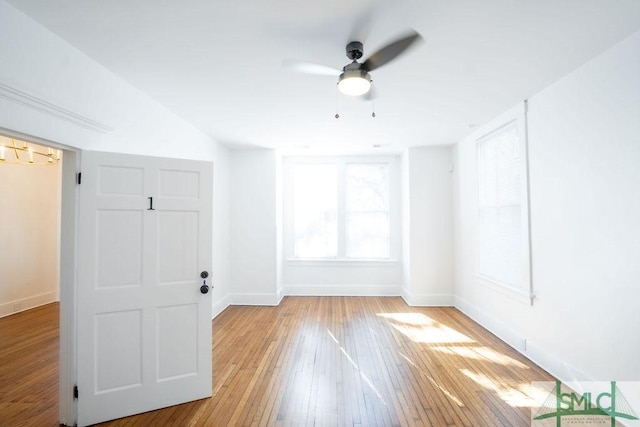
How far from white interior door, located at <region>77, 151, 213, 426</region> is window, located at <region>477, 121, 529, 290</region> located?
325 cm

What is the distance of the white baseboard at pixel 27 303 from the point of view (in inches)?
177

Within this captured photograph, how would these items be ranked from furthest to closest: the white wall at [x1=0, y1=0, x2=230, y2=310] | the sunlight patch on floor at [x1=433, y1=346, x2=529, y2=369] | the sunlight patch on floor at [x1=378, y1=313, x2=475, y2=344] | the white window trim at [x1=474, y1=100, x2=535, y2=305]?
the sunlight patch on floor at [x1=378, y1=313, x2=475, y2=344] < the white window trim at [x1=474, y1=100, x2=535, y2=305] < the sunlight patch on floor at [x1=433, y1=346, x2=529, y2=369] < the white wall at [x1=0, y1=0, x2=230, y2=310]

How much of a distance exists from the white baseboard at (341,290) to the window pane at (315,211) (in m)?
0.62

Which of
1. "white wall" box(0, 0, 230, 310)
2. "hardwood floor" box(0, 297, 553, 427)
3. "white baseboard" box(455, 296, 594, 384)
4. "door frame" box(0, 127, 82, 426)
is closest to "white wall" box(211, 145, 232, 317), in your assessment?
"hardwood floor" box(0, 297, 553, 427)

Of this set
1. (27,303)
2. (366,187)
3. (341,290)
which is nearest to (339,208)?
→ (366,187)

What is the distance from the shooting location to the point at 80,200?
2.13m

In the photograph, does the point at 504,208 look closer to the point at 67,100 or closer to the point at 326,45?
the point at 326,45

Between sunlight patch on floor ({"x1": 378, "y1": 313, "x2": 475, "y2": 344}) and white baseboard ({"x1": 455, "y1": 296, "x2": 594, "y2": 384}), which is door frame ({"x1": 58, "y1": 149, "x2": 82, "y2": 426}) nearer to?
sunlight patch on floor ({"x1": 378, "y1": 313, "x2": 475, "y2": 344})

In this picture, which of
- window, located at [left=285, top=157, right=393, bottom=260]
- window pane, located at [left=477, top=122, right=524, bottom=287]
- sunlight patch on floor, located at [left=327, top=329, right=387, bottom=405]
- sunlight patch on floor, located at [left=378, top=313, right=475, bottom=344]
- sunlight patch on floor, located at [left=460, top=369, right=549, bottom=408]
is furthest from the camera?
window, located at [left=285, top=157, right=393, bottom=260]

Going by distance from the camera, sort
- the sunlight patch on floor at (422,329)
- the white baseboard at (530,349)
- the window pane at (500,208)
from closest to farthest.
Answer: the white baseboard at (530,349)
the window pane at (500,208)
the sunlight patch on floor at (422,329)

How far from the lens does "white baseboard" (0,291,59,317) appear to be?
450 centimetres

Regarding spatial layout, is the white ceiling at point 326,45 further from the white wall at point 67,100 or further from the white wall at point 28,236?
the white wall at point 28,236

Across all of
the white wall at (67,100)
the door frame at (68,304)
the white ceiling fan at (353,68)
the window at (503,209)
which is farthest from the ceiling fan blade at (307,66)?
the window at (503,209)

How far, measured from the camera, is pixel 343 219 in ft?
18.7
